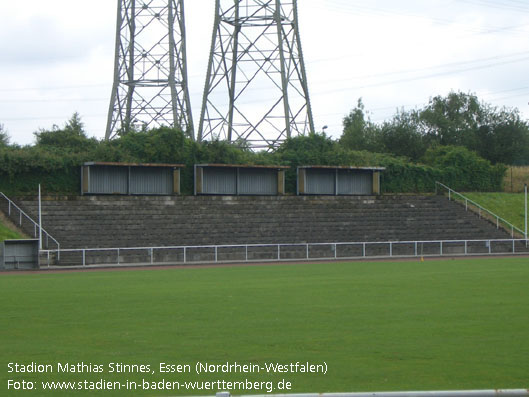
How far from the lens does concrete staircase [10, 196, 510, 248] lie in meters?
40.8

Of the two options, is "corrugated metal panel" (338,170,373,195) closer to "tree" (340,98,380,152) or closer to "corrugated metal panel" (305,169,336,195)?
"corrugated metal panel" (305,169,336,195)

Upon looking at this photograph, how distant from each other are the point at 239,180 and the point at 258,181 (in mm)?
1464

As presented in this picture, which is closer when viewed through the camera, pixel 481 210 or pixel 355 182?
pixel 481 210

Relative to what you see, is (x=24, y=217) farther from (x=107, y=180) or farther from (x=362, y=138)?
(x=362, y=138)

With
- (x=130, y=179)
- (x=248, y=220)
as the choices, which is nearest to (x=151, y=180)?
(x=130, y=179)

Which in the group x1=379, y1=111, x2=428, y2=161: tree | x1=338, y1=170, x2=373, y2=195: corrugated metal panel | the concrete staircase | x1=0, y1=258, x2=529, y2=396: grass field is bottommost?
x1=0, y1=258, x2=529, y2=396: grass field

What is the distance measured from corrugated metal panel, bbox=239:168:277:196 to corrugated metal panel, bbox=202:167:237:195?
0.53 metres

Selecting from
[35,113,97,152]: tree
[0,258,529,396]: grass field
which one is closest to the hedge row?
[35,113,97,152]: tree

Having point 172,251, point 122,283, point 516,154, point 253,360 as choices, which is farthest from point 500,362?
point 516,154

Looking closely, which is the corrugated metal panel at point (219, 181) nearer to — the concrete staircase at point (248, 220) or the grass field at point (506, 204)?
the concrete staircase at point (248, 220)

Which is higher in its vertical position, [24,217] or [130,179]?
[130,179]

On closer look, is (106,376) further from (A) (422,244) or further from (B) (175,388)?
(A) (422,244)

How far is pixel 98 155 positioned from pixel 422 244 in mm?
20098

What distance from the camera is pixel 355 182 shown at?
5328 centimetres
